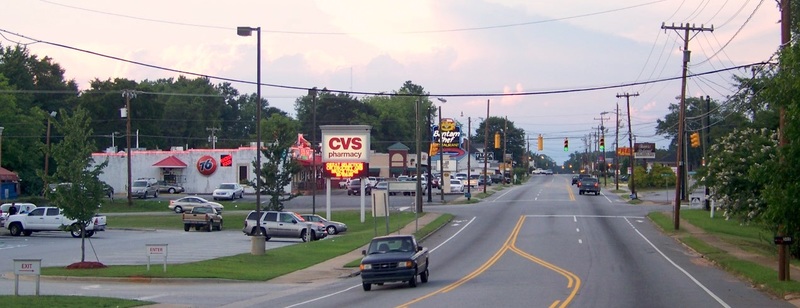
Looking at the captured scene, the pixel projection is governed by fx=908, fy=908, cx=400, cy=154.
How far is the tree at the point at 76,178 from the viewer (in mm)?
33438

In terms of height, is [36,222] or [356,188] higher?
[356,188]

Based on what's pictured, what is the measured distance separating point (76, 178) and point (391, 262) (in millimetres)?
13731

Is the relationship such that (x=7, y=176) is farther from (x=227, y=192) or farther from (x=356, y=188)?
(x=356, y=188)

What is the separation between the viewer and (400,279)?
88.2 feet

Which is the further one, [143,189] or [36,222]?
[143,189]

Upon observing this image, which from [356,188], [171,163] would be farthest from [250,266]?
[171,163]

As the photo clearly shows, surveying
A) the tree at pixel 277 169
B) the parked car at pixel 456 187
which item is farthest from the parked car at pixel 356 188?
the tree at pixel 277 169

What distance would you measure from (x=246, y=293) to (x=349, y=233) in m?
26.8

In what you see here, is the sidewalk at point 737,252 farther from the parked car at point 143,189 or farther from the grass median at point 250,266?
the parked car at point 143,189

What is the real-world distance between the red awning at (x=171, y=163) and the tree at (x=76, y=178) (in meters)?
→ 64.9

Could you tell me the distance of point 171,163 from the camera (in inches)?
3871

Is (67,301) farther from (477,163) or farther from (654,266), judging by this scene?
(477,163)

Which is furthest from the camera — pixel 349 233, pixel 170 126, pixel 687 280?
pixel 170 126

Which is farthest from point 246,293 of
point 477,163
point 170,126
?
point 477,163
